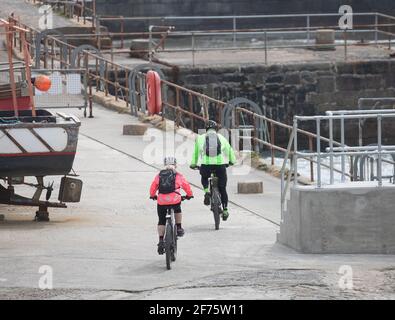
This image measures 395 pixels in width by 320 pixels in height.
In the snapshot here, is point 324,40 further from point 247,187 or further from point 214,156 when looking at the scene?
point 214,156

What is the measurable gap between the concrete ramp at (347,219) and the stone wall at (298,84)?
22.3 metres

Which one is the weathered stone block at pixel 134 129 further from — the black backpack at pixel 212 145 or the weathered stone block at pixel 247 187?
the black backpack at pixel 212 145

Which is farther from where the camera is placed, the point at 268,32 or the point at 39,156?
the point at 268,32

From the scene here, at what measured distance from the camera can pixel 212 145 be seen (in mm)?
19484

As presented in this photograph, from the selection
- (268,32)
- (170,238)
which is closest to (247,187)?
(170,238)

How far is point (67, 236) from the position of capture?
18.4 m

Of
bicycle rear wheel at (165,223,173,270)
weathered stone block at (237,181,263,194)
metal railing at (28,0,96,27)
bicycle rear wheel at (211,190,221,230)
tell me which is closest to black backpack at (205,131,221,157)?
bicycle rear wheel at (211,190,221,230)

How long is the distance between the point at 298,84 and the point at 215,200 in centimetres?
2208

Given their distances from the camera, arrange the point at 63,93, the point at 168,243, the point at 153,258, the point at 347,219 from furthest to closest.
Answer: the point at 63,93 < the point at 347,219 < the point at 153,258 < the point at 168,243

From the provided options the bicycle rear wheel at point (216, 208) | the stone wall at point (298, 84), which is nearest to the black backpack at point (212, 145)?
the bicycle rear wheel at point (216, 208)

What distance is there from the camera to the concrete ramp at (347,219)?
17.3 metres

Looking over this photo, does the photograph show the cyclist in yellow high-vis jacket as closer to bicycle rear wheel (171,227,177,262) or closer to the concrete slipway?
the concrete slipway
